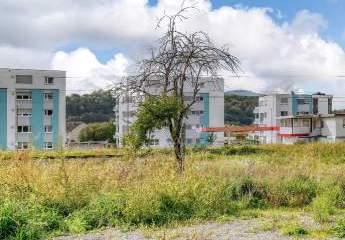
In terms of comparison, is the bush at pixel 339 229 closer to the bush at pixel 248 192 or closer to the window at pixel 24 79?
the bush at pixel 248 192

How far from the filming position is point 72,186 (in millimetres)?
8688

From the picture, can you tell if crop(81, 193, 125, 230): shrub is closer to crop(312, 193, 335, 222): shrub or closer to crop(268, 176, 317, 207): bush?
crop(312, 193, 335, 222): shrub

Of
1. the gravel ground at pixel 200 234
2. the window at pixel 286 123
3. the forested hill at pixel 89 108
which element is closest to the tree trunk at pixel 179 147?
the gravel ground at pixel 200 234

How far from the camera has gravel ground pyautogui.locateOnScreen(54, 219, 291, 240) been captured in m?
6.98

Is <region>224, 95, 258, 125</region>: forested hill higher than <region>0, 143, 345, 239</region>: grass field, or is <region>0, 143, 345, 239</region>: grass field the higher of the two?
<region>224, 95, 258, 125</region>: forested hill

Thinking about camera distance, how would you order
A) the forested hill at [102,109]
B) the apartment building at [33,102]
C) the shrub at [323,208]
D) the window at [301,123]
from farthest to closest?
1. the forested hill at [102,109]
2. the window at [301,123]
3. the apartment building at [33,102]
4. the shrub at [323,208]

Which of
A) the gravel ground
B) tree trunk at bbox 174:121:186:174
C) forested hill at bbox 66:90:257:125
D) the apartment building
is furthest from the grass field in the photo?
forested hill at bbox 66:90:257:125

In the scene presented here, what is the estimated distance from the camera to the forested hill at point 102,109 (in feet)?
265

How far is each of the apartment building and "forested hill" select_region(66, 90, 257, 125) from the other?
52.6ft

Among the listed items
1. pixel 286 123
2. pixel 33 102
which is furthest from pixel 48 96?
pixel 286 123

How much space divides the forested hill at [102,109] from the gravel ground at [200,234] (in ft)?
219

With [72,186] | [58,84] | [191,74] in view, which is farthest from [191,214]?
[58,84]

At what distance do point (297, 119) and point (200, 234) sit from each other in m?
56.0

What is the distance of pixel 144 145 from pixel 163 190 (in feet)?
24.4
